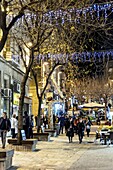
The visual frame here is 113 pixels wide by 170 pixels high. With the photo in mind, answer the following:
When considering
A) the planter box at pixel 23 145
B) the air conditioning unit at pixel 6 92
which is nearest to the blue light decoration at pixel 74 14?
the planter box at pixel 23 145

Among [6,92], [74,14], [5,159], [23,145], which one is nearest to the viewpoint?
[5,159]

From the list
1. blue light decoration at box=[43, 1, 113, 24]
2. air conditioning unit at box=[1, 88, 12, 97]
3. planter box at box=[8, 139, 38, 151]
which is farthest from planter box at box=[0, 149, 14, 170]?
air conditioning unit at box=[1, 88, 12, 97]

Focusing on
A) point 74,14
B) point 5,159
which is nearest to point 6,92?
point 74,14

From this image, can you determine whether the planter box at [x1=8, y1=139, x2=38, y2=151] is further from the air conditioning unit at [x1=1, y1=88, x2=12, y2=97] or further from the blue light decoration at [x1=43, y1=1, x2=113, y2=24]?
the air conditioning unit at [x1=1, y1=88, x2=12, y2=97]

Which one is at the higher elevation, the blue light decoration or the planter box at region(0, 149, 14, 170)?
the blue light decoration

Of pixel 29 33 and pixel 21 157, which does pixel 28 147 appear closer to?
pixel 21 157

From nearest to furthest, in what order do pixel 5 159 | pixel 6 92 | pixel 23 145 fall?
pixel 5 159, pixel 23 145, pixel 6 92

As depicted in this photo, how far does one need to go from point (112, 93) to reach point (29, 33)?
1445 inches

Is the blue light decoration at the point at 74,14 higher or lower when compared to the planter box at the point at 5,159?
higher

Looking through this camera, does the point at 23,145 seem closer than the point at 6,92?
Yes

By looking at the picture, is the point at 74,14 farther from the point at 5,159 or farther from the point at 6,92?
the point at 6,92

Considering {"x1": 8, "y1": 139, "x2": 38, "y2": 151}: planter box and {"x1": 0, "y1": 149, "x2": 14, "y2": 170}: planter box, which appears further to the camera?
{"x1": 8, "y1": 139, "x2": 38, "y2": 151}: planter box

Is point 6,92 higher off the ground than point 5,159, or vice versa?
point 6,92

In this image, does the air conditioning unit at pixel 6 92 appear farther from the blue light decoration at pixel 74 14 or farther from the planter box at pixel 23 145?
the planter box at pixel 23 145
